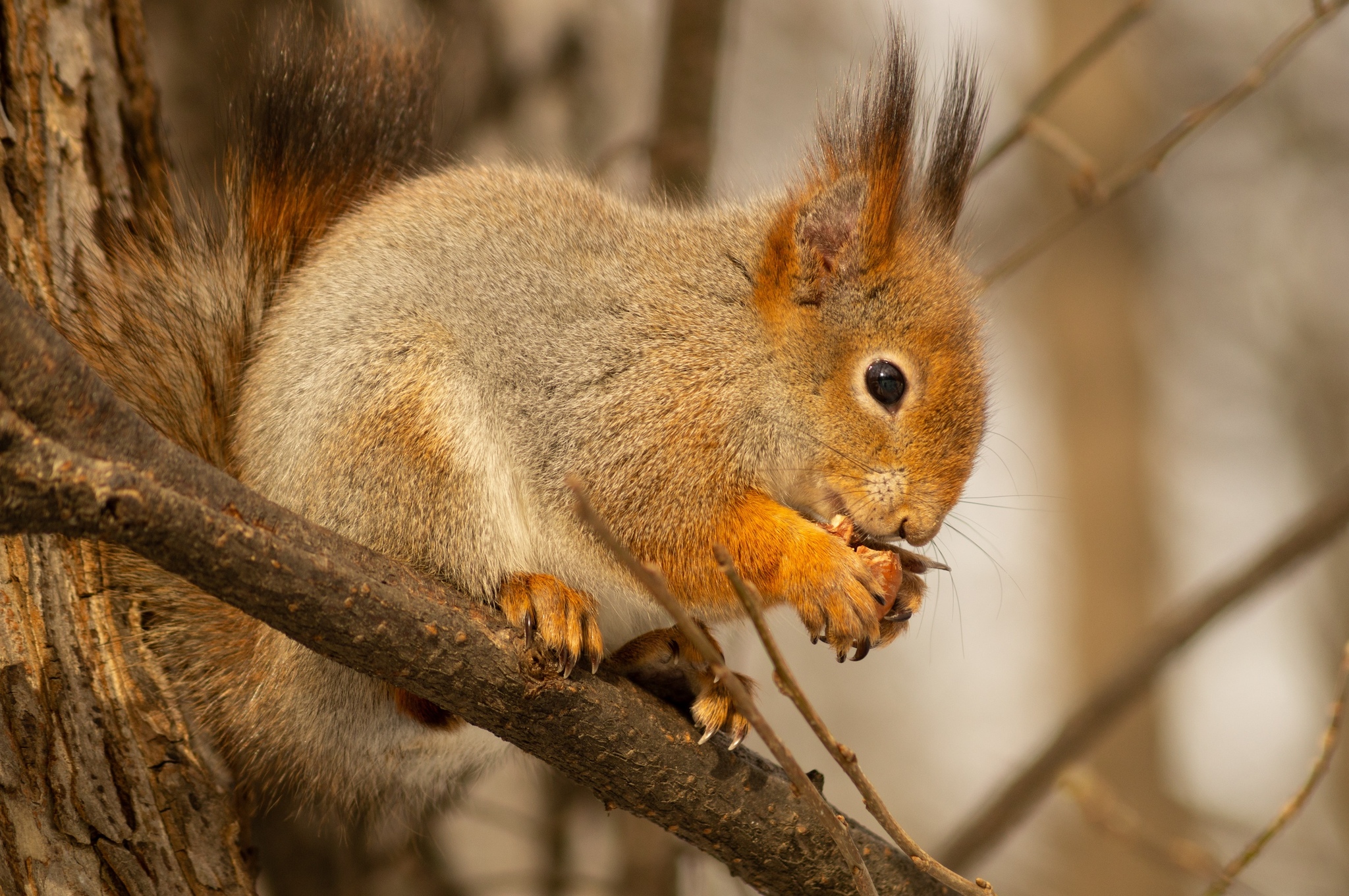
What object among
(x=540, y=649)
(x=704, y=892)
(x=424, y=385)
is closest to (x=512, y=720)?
(x=540, y=649)

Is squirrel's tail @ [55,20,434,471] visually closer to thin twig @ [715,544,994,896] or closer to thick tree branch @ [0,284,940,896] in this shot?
thick tree branch @ [0,284,940,896]

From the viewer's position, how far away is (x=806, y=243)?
2262mm

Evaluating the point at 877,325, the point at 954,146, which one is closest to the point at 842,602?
the point at 877,325

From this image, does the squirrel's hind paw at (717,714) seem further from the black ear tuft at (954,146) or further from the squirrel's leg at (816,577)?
the black ear tuft at (954,146)

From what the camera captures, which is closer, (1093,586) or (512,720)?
(512,720)

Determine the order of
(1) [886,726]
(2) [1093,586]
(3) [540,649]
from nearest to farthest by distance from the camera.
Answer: (3) [540,649] < (2) [1093,586] < (1) [886,726]

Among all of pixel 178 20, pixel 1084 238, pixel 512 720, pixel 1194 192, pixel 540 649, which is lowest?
pixel 512 720

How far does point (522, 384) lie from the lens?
204 cm

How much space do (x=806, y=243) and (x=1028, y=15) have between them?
5294 millimetres

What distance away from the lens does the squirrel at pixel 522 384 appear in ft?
6.18

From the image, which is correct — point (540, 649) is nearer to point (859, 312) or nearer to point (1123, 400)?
point (859, 312)

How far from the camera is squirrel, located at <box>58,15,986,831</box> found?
74.2 inches

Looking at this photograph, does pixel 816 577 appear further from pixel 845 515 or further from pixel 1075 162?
pixel 1075 162

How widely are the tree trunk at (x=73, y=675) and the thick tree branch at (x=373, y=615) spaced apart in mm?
557
